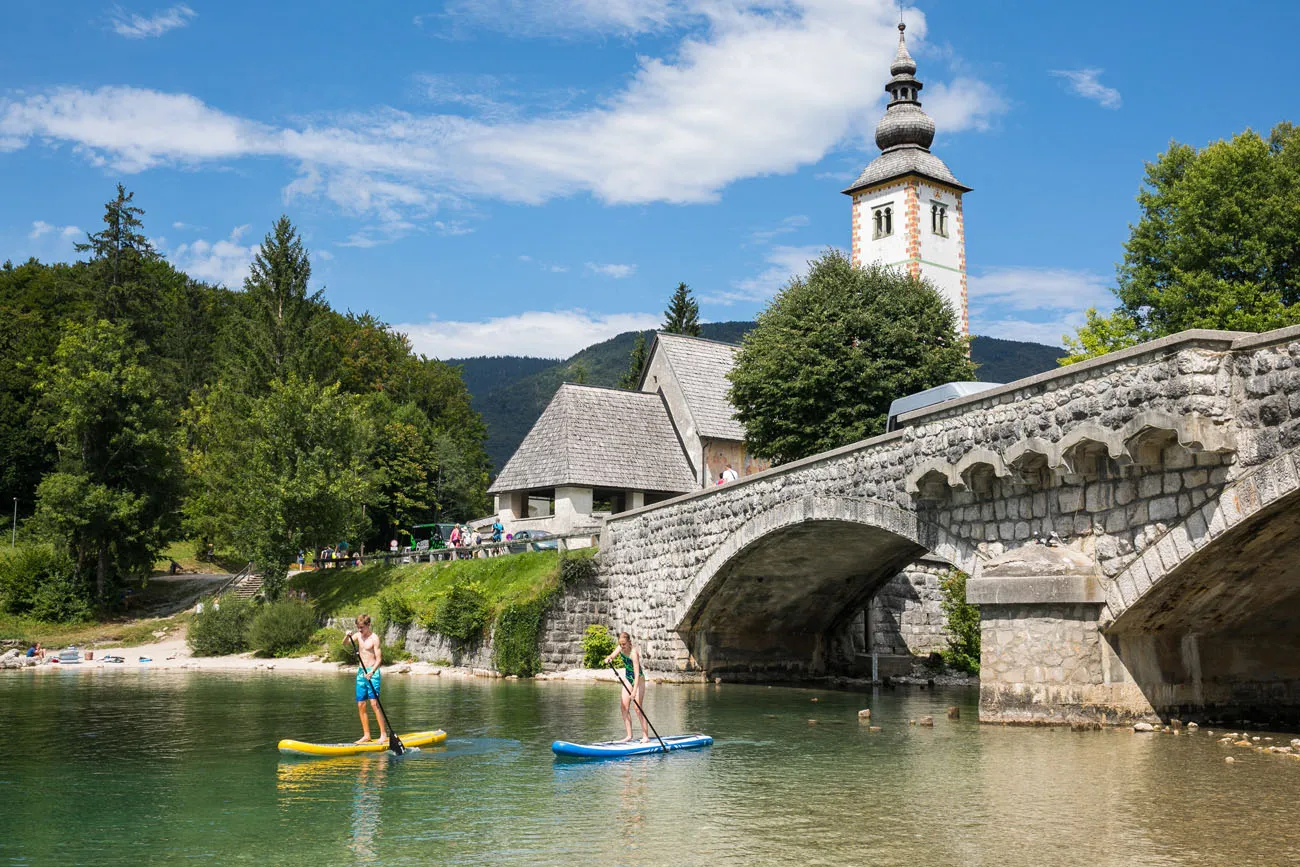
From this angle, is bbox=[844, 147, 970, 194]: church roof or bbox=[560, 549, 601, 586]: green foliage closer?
bbox=[560, 549, 601, 586]: green foliage

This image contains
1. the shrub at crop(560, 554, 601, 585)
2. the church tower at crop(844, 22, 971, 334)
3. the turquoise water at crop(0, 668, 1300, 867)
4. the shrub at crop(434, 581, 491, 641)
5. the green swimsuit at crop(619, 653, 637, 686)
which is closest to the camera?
the turquoise water at crop(0, 668, 1300, 867)

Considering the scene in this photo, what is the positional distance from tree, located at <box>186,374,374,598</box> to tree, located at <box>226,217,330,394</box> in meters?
7.20

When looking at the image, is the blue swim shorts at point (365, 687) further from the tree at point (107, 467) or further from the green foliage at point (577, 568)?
the tree at point (107, 467)

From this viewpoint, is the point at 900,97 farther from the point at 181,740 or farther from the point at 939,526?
the point at 181,740

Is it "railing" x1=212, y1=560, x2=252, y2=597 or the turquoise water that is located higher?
"railing" x1=212, y1=560, x2=252, y2=597

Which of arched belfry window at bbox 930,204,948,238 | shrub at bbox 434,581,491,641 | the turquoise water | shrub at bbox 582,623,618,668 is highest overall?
arched belfry window at bbox 930,204,948,238

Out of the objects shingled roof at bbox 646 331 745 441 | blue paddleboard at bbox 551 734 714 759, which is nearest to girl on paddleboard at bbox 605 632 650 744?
blue paddleboard at bbox 551 734 714 759

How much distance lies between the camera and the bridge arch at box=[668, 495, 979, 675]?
21.9m

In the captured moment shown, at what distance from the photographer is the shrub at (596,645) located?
29.6 metres

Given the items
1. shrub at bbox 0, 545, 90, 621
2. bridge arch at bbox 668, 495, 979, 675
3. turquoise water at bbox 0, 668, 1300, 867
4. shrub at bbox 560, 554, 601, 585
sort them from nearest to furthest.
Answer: turquoise water at bbox 0, 668, 1300, 867
bridge arch at bbox 668, 495, 979, 675
shrub at bbox 560, 554, 601, 585
shrub at bbox 0, 545, 90, 621

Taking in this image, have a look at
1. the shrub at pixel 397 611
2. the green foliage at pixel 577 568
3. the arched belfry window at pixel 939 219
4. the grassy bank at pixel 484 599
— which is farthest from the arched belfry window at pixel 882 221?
the shrub at pixel 397 611

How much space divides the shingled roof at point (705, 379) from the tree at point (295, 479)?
11969 mm

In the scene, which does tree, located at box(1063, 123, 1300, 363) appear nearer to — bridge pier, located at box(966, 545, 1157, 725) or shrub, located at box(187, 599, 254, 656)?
bridge pier, located at box(966, 545, 1157, 725)

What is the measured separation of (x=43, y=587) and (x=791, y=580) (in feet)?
97.2
